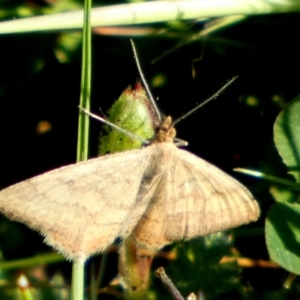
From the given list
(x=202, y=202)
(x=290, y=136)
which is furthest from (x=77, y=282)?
(x=290, y=136)

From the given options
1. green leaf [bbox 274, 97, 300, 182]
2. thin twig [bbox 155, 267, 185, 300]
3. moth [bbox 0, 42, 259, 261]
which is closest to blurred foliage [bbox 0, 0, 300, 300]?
green leaf [bbox 274, 97, 300, 182]

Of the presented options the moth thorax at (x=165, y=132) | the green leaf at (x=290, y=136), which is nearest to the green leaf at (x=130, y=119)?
the moth thorax at (x=165, y=132)

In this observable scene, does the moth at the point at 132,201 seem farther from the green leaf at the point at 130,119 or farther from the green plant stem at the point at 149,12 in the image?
the green plant stem at the point at 149,12

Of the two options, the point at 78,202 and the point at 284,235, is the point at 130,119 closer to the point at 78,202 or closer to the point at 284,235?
the point at 78,202

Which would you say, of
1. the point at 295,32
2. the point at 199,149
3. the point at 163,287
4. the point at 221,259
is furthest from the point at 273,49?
the point at 163,287

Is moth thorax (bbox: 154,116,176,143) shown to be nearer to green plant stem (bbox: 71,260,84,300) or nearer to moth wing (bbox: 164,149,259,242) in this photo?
moth wing (bbox: 164,149,259,242)

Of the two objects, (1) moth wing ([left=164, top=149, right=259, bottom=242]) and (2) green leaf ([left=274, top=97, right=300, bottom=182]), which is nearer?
(1) moth wing ([left=164, top=149, right=259, bottom=242])
